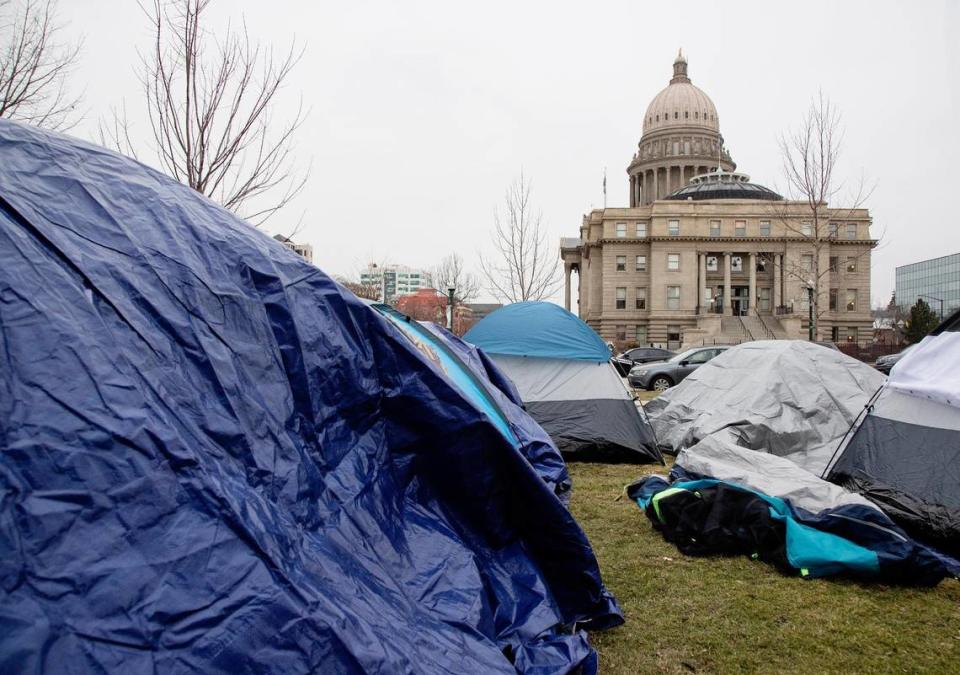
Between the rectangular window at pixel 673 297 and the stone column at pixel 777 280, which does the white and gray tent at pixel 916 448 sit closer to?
the rectangular window at pixel 673 297

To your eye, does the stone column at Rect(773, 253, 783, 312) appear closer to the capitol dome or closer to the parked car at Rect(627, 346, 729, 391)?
the capitol dome

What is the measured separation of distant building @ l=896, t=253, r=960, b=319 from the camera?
288ft

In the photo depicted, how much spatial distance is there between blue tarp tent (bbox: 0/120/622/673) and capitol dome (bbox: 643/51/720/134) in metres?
74.6

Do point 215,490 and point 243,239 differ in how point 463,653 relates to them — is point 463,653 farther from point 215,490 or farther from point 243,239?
point 243,239

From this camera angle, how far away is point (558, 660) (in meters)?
2.56

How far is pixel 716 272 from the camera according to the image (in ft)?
183

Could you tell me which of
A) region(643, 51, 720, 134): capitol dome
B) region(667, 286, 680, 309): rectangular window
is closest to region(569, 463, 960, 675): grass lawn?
region(667, 286, 680, 309): rectangular window

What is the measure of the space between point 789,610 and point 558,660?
1799 millimetres

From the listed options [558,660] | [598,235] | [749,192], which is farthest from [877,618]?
[749,192]

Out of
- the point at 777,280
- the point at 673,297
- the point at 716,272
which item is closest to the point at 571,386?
the point at 673,297

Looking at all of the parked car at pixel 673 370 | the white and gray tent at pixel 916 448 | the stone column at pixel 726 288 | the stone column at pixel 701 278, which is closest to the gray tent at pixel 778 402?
the white and gray tent at pixel 916 448

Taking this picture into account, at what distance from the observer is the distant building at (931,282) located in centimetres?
8781

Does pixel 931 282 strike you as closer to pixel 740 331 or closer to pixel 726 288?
pixel 726 288

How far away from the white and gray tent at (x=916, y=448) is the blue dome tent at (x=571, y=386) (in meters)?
2.78
